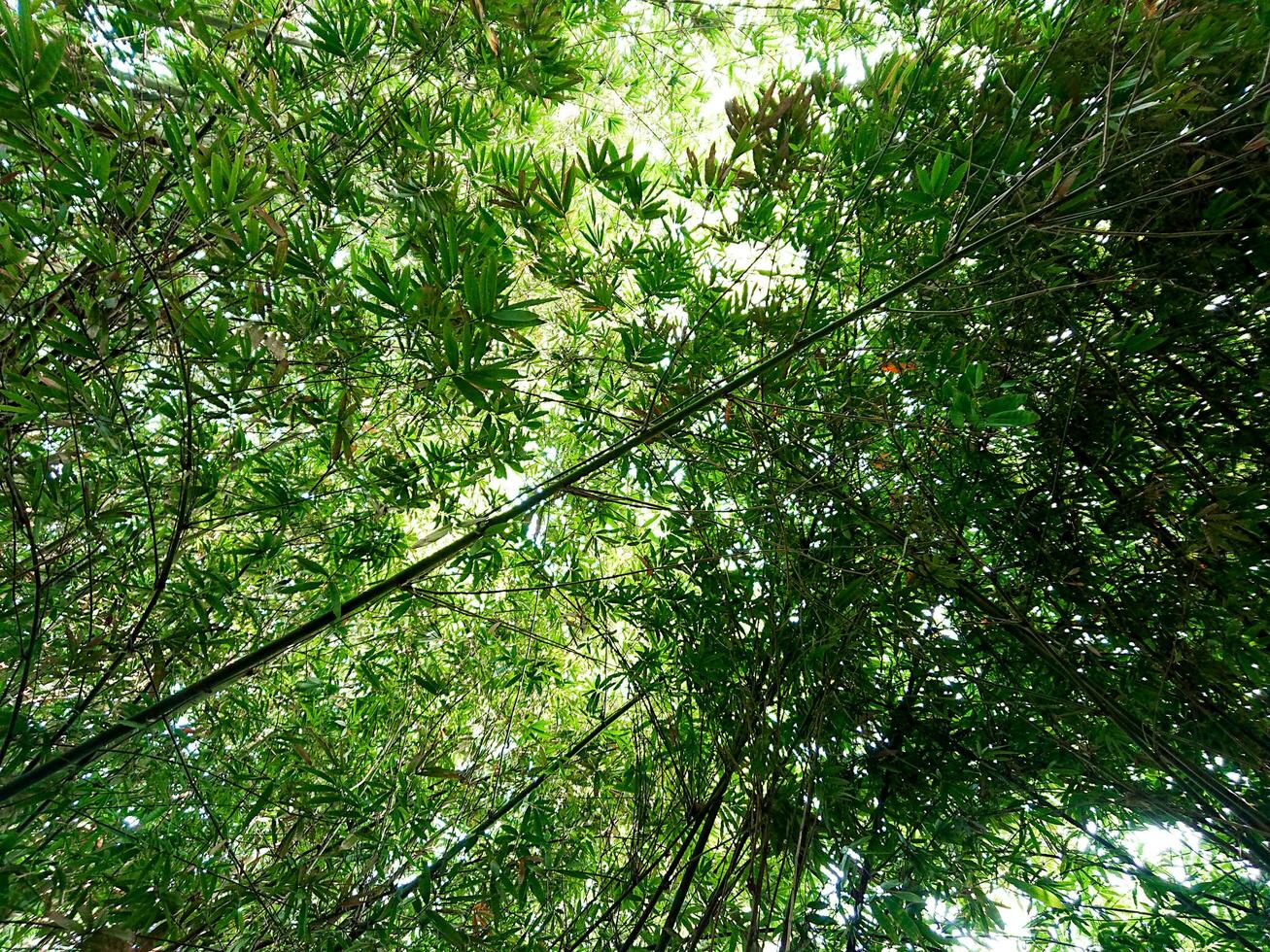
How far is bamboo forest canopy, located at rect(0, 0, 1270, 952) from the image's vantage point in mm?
1247

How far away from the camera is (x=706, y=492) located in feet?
6.57

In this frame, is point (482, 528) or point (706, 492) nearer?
point (482, 528)

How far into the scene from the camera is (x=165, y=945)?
1.30m

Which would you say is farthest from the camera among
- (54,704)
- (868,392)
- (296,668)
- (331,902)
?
(296,668)

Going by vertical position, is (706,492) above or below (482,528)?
above

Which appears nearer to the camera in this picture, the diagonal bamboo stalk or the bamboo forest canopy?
the diagonal bamboo stalk

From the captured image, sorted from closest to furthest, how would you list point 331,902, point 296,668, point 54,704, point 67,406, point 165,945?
point 67,406
point 165,945
point 331,902
point 54,704
point 296,668

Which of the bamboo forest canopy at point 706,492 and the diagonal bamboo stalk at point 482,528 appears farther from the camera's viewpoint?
the bamboo forest canopy at point 706,492

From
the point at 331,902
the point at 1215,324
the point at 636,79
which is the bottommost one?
the point at 331,902

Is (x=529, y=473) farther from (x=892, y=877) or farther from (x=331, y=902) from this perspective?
(x=892, y=877)

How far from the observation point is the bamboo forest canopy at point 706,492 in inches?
49.1

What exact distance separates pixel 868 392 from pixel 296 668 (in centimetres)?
200

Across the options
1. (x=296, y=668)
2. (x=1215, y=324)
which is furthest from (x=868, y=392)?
(x=296, y=668)

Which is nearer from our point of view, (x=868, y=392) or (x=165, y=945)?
(x=165, y=945)
